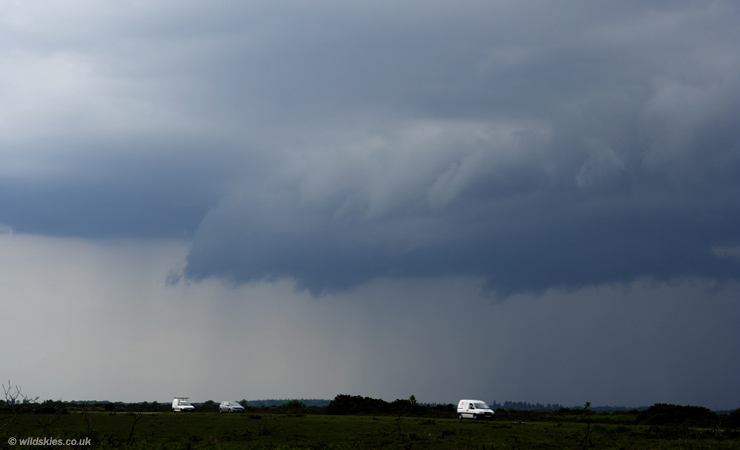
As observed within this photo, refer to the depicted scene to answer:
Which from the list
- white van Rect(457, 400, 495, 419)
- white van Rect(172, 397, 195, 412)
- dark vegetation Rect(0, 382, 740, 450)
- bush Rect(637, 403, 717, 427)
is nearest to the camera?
dark vegetation Rect(0, 382, 740, 450)

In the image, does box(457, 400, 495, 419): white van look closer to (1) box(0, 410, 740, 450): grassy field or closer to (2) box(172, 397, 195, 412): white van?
(1) box(0, 410, 740, 450): grassy field

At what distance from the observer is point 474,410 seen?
79.7 metres

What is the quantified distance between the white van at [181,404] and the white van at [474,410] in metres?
49.1

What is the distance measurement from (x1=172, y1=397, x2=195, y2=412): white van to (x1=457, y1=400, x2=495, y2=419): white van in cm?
4912

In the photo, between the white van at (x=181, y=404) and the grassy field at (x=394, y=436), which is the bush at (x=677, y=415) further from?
the white van at (x=181, y=404)

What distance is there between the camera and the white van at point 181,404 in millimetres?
106312

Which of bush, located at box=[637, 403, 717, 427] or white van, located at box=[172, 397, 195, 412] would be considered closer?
bush, located at box=[637, 403, 717, 427]

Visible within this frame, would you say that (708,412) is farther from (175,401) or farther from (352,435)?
(175,401)

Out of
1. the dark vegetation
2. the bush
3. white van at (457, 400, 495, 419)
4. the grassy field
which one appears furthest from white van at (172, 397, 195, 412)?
the bush

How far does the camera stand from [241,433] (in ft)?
189

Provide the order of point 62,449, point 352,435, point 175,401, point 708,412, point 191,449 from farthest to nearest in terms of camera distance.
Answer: point 175,401 → point 708,412 → point 352,435 → point 191,449 → point 62,449

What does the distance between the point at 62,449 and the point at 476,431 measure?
130ft

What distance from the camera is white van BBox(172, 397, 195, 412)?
106 meters

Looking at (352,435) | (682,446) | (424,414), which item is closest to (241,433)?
(352,435)
